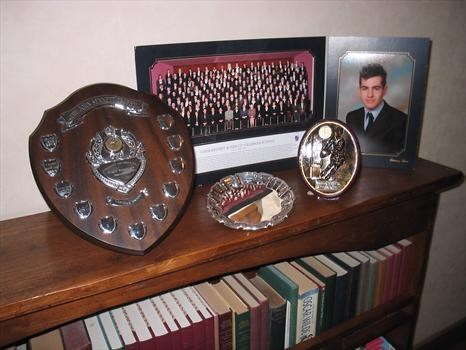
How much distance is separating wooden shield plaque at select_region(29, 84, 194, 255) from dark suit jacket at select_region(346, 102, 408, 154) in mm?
469

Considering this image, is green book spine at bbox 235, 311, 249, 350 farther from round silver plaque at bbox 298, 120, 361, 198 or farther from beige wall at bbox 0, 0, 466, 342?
beige wall at bbox 0, 0, 466, 342

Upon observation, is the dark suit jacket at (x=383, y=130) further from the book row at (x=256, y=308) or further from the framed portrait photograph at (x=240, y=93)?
the book row at (x=256, y=308)

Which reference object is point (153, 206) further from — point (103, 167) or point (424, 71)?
point (424, 71)

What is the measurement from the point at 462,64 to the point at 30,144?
1297 mm

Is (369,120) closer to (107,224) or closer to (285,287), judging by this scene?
(285,287)

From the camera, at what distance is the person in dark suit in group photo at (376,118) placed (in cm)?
94

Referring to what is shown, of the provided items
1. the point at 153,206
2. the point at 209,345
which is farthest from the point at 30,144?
the point at 209,345

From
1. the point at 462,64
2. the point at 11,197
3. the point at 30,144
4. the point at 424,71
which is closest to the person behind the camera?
the point at 30,144

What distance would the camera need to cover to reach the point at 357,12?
103 cm

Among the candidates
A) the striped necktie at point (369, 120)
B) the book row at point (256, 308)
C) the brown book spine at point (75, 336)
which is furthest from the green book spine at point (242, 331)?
the striped necktie at point (369, 120)

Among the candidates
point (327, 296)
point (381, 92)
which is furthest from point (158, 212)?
point (381, 92)

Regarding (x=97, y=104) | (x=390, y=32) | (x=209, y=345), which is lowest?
(x=209, y=345)

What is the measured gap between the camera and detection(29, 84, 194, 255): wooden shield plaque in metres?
0.62

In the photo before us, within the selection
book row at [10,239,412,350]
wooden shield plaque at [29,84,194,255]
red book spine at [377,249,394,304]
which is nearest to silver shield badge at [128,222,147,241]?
wooden shield plaque at [29,84,194,255]
